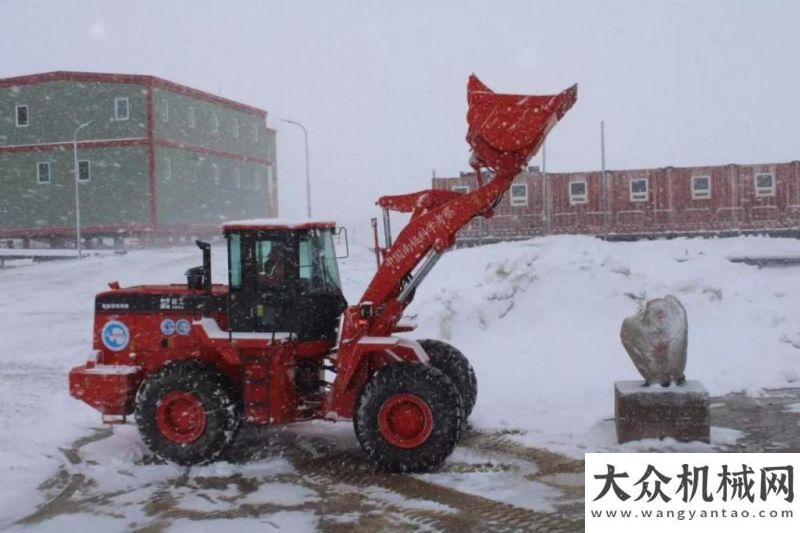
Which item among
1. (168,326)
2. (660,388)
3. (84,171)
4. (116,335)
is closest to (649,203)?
(660,388)

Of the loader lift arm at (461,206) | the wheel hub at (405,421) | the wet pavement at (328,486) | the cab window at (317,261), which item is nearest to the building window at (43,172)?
the wet pavement at (328,486)

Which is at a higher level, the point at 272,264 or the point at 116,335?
the point at 272,264

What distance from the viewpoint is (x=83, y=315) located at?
68.5 ft

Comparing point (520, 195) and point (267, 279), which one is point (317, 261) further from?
point (520, 195)

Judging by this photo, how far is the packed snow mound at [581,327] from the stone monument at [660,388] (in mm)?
448

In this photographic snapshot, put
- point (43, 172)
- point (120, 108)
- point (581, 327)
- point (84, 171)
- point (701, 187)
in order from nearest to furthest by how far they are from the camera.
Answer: point (581, 327) < point (701, 187) < point (120, 108) < point (84, 171) < point (43, 172)

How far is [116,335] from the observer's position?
8.98 metres

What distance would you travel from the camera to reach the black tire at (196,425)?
821cm

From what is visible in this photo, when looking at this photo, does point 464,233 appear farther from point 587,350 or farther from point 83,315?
point 587,350

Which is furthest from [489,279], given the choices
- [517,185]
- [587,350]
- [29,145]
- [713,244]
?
[29,145]

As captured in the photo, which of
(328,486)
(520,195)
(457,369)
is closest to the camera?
(328,486)

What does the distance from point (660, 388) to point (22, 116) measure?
130ft

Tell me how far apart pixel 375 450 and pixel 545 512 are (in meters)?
1.91

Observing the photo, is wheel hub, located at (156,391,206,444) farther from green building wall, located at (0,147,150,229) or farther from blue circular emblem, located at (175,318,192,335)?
green building wall, located at (0,147,150,229)
